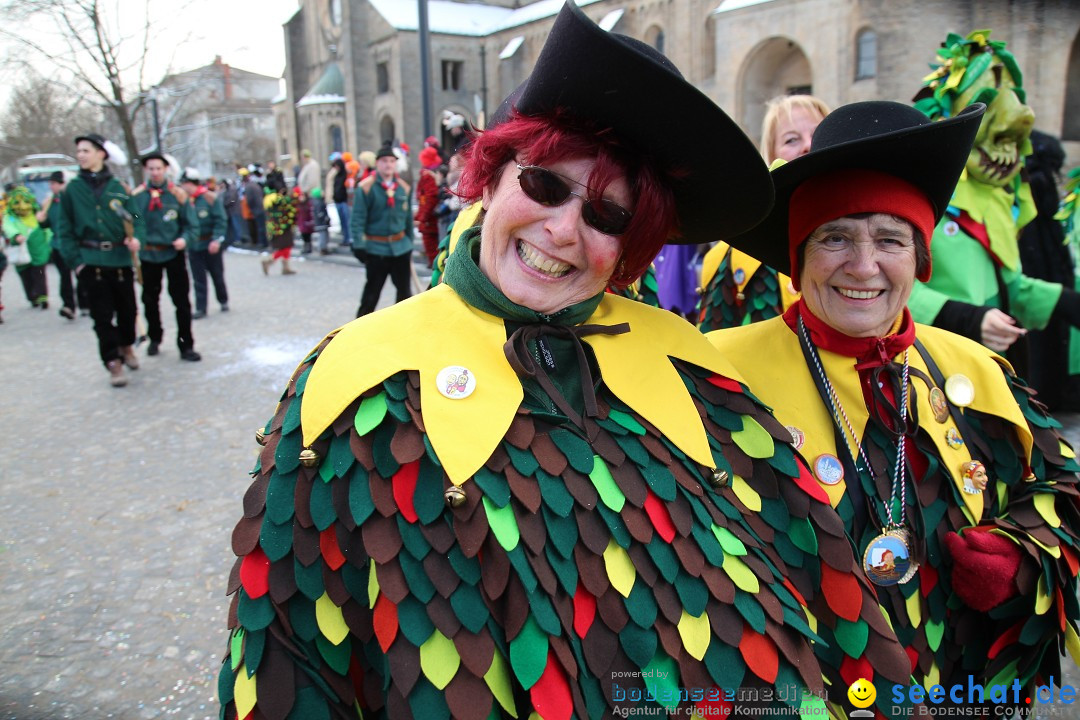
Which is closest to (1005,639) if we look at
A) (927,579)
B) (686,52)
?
(927,579)

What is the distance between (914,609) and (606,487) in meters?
0.87

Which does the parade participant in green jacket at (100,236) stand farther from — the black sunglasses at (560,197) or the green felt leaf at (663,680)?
the green felt leaf at (663,680)

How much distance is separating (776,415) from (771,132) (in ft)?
7.69

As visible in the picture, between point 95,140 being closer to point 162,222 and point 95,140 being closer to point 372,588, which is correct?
point 162,222

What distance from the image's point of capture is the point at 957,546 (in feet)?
5.88

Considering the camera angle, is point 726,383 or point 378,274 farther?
point 378,274

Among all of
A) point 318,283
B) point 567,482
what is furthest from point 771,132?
point 318,283

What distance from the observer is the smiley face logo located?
5.22 ft

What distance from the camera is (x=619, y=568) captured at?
1.40 metres

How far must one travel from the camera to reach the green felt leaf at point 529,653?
1292 mm

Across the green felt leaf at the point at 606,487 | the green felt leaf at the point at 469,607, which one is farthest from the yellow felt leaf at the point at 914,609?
the green felt leaf at the point at 469,607

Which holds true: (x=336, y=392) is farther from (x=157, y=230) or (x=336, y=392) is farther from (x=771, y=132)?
(x=157, y=230)

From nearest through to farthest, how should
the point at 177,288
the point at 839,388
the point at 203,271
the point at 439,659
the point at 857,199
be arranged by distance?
the point at 439,659, the point at 857,199, the point at 839,388, the point at 177,288, the point at 203,271

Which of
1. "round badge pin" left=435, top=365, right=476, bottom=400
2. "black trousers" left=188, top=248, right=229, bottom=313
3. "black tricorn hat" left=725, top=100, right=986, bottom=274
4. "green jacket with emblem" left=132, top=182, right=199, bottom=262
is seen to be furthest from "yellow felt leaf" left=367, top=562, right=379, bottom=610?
"black trousers" left=188, top=248, right=229, bottom=313
